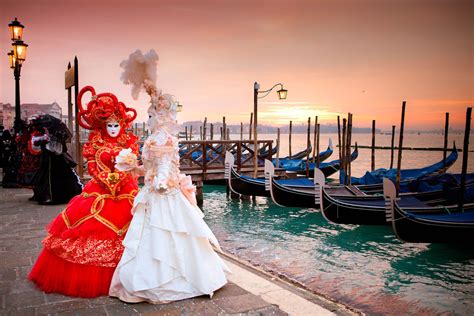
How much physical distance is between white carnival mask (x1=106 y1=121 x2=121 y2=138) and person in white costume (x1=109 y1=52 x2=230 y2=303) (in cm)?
48

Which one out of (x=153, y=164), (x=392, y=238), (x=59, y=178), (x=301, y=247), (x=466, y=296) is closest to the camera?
(x=153, y=164)

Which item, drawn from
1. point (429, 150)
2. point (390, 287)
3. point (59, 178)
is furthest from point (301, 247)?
point (429, 150)

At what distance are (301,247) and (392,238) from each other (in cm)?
228

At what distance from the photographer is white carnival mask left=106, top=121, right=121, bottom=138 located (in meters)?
3.57

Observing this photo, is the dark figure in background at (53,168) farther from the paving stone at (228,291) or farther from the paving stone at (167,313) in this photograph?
the paving stone at (167,313)

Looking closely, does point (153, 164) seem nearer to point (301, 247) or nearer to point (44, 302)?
point (44, 302)

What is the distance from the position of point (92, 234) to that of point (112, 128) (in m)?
0.96

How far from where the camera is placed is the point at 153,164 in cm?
314

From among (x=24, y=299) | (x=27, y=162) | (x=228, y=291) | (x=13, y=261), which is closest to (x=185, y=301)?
(x=228, y=291)

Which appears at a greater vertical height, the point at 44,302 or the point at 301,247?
the point at 44,302

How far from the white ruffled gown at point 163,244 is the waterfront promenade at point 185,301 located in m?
0.11

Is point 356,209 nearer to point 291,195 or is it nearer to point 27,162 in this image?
A: point 291,195

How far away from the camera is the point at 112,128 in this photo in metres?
3.57

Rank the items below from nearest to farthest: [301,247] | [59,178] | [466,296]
Answer: [466,296]
[59,178]
[301,247]
